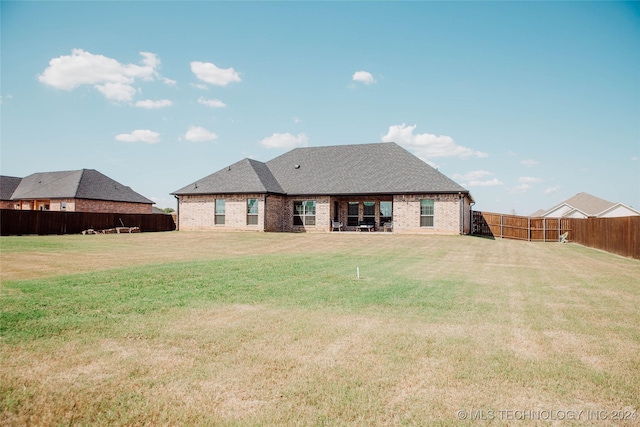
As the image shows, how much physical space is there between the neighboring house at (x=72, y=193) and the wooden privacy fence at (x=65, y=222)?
8557mm

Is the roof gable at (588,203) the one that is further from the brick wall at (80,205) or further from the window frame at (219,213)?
the brick wall at (80,205)

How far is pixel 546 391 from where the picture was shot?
12.7ft

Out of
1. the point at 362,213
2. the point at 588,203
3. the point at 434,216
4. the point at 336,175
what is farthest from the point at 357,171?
the point at 588,203

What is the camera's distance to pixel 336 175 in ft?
102

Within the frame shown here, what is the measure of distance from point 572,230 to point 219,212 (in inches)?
1013

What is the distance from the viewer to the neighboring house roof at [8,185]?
4239 centimetres

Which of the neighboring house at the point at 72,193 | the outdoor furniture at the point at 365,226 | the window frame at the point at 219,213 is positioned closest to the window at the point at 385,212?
the outdoor furniture at the point at 365,226

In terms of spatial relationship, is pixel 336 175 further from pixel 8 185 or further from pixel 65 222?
pixel 8 185

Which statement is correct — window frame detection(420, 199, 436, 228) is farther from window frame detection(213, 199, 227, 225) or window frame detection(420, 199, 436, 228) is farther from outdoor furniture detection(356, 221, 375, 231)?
window frame detection(213, 199, 227, 225)

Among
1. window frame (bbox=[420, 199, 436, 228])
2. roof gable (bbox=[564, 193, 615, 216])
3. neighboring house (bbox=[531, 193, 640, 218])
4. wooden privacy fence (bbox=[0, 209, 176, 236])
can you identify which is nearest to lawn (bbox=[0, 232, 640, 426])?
window frame (bbox=[420, 199, 436, 228])

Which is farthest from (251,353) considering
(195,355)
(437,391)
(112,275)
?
(112,275)

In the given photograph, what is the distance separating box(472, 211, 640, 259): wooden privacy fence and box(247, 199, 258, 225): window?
57.0 ft

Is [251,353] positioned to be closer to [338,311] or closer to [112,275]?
[338,311]

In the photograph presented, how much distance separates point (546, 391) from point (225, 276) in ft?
25.9
